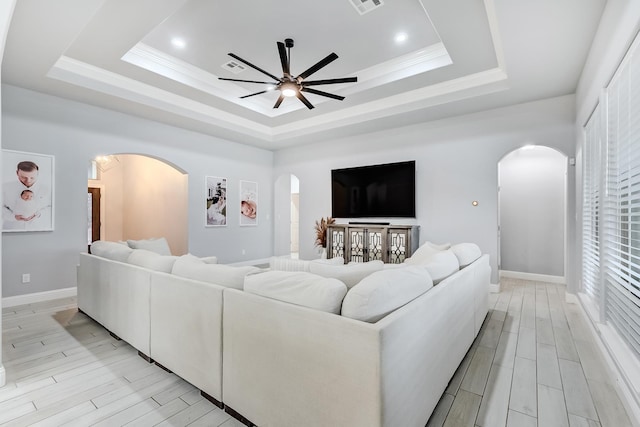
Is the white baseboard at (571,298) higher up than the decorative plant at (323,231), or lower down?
lower down

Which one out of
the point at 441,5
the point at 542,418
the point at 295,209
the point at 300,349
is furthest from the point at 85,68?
the point at 295,209

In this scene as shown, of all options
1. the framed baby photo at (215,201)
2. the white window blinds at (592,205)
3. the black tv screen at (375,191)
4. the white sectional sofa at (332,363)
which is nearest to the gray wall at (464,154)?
the black tv screen at (375,191)

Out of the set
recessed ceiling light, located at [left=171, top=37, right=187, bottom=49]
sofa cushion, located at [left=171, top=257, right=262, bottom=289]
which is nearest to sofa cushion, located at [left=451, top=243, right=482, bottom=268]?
sofa cushion, located at [left=171, top=257, right=262, bottom=289]

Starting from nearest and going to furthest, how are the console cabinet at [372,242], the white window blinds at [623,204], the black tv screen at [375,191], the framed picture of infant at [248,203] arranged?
1. the white window blinds at [623,204]
2. the console cabinet at [372,242]
3. the black tv screen at [375,191]
4. the framed picture of infant at [248,203]

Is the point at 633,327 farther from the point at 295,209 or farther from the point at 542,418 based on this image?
the point at 295,209

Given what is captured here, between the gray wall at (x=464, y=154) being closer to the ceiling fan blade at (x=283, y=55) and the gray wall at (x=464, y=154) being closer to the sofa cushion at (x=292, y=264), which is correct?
the ceiling fan blade at (x=283, y=55)

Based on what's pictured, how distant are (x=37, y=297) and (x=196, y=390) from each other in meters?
3.74

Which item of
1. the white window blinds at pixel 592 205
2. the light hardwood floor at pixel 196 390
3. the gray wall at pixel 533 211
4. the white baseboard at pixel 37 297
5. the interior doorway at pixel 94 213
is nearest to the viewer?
the light hardwood floor at pixel 196 390

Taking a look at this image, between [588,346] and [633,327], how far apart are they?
3.11 feet

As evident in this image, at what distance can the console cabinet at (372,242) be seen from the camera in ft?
17.5

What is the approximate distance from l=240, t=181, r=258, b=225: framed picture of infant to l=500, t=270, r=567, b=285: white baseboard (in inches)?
211

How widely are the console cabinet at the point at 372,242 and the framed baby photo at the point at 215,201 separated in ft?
7.56

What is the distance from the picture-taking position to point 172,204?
6.41 metres

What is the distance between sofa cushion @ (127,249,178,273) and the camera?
8.02 feet
